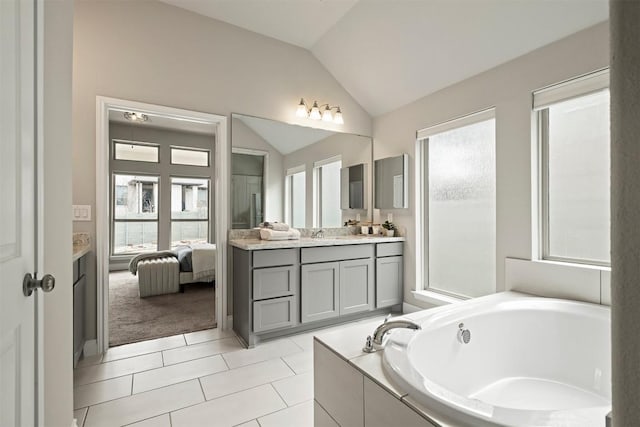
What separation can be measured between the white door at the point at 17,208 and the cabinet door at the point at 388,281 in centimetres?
270

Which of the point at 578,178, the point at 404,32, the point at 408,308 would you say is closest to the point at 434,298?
the point at 408,308

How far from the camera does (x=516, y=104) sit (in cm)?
239

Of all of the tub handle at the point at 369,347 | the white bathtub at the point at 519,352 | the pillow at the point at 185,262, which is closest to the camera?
the tub handle at the point at 369,347

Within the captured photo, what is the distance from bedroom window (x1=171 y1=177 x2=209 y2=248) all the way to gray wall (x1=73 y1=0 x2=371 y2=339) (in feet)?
11.6

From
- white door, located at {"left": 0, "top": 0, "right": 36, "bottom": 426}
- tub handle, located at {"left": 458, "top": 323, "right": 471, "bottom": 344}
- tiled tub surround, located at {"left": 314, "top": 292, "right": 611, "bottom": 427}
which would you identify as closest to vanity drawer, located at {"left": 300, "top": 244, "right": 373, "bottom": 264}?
tiled tub surround, located at {"left": 314, "top": 292, "right": 611, "bottom": 427}

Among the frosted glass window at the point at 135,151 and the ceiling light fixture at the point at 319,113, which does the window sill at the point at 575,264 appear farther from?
the frosted glass window at the point at 135,151

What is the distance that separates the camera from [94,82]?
2.45 meters

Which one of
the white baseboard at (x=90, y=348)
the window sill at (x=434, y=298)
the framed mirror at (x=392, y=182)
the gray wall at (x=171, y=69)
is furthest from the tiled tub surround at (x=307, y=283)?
the gray wall at (x=171, y=69)

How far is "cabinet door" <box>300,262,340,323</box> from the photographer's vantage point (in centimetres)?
276

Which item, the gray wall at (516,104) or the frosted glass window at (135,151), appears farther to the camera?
the frosted glass window at (135,151)

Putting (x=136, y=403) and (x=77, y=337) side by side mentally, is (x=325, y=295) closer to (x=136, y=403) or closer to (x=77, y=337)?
(x=136, y=403)

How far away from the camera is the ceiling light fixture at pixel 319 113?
3332mm

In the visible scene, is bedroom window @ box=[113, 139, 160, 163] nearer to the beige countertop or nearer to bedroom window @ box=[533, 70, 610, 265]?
the beige countertop

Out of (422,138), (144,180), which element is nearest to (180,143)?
(144,180)
